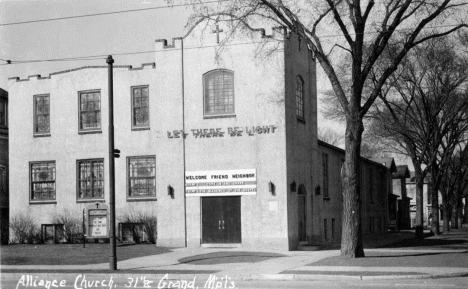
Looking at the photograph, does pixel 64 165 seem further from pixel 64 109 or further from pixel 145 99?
pixel 145 99

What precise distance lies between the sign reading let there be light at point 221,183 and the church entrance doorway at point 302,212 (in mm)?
3072

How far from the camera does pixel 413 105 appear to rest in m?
46.1

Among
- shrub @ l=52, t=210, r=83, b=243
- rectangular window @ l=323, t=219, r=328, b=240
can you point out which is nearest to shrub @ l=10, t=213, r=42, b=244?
shrub @ l=52, t=210, r=83, b=243

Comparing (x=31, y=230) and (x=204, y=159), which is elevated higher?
(x=204, y=159)

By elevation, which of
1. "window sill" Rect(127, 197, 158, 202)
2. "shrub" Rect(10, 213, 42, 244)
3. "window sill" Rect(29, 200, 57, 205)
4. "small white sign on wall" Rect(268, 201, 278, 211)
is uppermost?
"window sill" Rect(127, 197, 158, 202)

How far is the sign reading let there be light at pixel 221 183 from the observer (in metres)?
30.6

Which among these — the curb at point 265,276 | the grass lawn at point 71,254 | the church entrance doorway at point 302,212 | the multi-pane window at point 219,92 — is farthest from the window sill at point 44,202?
the curb at point 265,276

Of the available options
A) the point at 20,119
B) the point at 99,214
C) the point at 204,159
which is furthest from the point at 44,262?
the point at 20,119

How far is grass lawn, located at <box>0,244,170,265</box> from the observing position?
83.3 ft

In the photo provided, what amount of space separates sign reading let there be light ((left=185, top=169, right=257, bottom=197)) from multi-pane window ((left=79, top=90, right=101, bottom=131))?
704cm

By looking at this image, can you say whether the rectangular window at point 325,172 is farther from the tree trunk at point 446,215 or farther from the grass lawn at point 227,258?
the tree trunk at point 446,215

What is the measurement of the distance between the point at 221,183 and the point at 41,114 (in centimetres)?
1163

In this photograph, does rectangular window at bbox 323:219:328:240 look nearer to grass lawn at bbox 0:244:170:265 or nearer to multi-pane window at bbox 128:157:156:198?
multi-pane window at bbox 128:157:156:198

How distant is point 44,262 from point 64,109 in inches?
509
